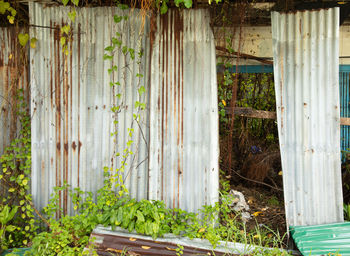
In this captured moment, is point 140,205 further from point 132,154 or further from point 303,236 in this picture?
point 303,236

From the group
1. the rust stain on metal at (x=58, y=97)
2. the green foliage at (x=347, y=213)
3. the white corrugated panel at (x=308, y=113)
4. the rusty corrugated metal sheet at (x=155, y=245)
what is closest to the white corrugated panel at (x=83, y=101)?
the rust stain on metal at (x=58, y=97)

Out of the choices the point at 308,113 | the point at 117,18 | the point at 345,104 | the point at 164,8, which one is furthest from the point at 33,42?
the point at 345,104

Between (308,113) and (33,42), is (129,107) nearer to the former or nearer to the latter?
(33,42)

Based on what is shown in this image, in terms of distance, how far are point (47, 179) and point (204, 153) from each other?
6.98 feet

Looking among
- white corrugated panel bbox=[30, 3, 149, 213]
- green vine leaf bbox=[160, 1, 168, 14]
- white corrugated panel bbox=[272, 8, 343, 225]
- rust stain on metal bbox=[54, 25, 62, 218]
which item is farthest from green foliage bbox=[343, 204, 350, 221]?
rust stain on metal bbox=[54, 25, 62, 218]

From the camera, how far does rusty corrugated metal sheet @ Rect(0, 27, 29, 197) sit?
3867mm

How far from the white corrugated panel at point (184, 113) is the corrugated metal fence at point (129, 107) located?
0.01 m

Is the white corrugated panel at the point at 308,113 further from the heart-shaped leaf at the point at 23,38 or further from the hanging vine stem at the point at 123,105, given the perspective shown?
the heart-shaped leaf at the point at 23,38

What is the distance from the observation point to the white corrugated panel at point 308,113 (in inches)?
132

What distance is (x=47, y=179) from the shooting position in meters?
3.69

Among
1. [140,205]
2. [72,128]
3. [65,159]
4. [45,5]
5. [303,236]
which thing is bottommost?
[303,236]

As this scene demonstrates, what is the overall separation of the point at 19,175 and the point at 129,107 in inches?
67.4

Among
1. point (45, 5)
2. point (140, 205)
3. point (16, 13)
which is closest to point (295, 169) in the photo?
point (140, 205)

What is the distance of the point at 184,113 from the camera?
11.6ft
